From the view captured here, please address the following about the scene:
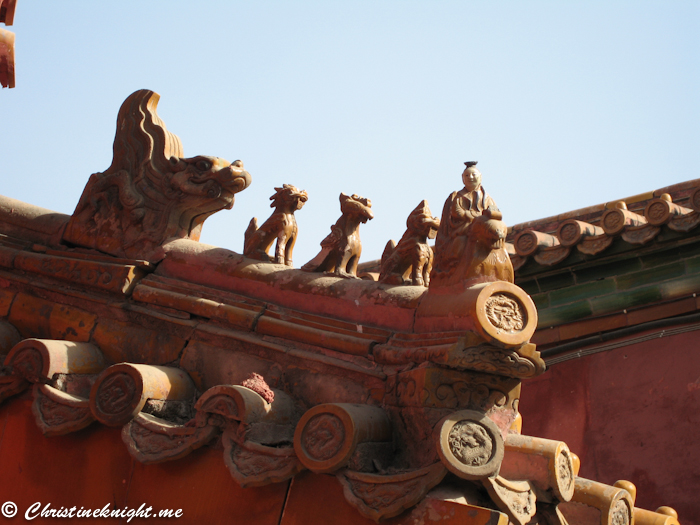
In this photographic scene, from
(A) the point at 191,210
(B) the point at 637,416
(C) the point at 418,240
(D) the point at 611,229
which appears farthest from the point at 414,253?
(B) the point at 637,416

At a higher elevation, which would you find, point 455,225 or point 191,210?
point 191,210

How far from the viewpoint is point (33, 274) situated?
18.8 ft

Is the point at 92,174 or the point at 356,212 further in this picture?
the point at 92,174

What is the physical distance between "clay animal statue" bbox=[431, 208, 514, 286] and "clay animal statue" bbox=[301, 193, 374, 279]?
2.81 ft

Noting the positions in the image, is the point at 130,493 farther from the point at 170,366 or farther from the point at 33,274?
the point at 33,274

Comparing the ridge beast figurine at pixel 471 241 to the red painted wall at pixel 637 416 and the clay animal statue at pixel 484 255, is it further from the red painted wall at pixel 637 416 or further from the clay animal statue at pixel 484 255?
the red painted wall at pixel 637 416

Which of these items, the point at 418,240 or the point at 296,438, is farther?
the point at 418,240

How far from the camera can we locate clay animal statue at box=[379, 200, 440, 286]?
4.98 metres

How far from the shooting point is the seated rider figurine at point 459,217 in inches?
181

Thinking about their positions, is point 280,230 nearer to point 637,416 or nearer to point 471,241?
point 471,241

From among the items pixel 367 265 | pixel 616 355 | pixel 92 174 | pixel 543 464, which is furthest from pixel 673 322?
Answer: pixel 92 174

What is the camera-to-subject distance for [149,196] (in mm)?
5836

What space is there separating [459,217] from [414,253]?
450mm

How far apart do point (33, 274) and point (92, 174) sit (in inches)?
34.7
